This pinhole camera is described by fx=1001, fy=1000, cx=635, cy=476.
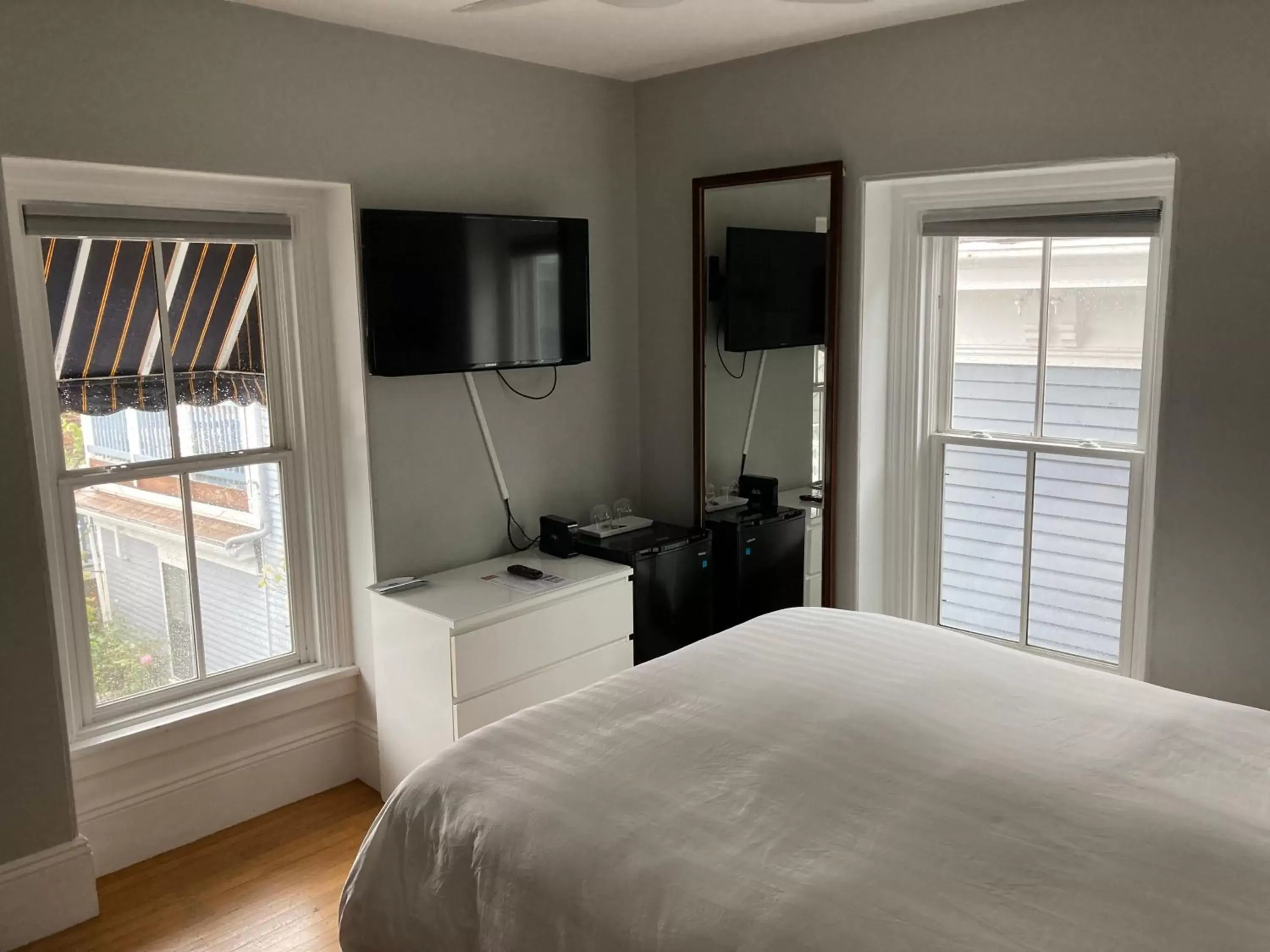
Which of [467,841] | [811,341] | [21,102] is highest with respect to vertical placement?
[21,102]

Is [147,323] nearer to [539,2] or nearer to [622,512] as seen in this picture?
[539,2]

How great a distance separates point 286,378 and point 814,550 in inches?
76.0

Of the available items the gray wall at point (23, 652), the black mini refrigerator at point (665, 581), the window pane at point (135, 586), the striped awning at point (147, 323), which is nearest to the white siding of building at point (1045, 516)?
the black mini refrigerator at point (665, 581)

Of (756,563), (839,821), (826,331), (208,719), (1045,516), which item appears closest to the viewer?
(839,821)

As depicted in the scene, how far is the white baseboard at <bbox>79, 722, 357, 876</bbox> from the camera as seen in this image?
298cm

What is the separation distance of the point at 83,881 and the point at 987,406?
10.3ft

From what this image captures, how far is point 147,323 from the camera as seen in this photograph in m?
3.02

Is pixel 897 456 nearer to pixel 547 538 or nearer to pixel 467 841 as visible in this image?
pixel 547 538

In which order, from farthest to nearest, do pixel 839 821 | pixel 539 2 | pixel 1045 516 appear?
1. pixel 1045 516
2. pixel 539 2
3. pixel 839 821

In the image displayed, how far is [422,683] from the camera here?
316 cm

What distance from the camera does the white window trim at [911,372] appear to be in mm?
3076

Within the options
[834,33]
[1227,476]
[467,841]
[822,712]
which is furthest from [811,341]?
[467,841]

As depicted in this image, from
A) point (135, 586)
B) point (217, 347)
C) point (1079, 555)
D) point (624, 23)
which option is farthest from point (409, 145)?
point (1079, 555)

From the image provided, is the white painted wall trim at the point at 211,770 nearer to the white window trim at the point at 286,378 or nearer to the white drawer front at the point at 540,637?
the white window trim at the point at 286,378
